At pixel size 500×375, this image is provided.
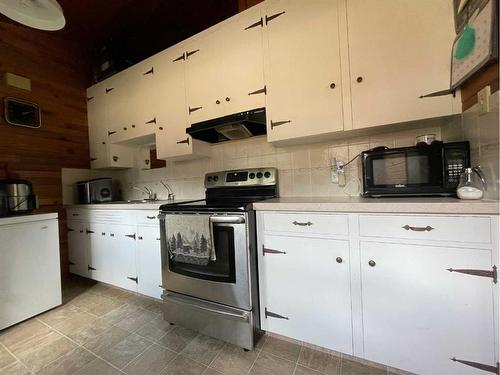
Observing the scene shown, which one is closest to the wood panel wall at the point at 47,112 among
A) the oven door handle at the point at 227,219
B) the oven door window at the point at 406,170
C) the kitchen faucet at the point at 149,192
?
the kitchen faucet at the point at 149,192

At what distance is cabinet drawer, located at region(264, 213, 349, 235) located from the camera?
1.22 meters

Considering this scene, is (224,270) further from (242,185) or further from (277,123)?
(277,123)

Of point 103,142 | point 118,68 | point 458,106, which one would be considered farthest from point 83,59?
point 458,106

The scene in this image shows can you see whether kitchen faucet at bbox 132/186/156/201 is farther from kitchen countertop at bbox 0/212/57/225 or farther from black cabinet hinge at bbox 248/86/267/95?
black cabinet hinge at bbox 248/86/267/95

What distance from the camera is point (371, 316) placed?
116cm

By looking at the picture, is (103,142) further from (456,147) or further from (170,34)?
(456,147)

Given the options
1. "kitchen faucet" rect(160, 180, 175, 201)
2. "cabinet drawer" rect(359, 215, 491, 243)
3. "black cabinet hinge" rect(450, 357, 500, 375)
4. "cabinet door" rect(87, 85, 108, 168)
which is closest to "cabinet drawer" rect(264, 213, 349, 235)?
"cabinet drawer" rect(359, 215, 491, 243)

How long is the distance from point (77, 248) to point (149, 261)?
126cm

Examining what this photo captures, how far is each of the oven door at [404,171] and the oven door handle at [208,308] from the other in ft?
3.58

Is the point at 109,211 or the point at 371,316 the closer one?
the point at 371,316

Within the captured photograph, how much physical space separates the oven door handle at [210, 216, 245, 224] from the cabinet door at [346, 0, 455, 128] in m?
0.94

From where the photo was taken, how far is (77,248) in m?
2.56

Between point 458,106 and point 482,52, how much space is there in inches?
11.5

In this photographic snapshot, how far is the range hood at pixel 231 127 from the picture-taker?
5.57 ft
